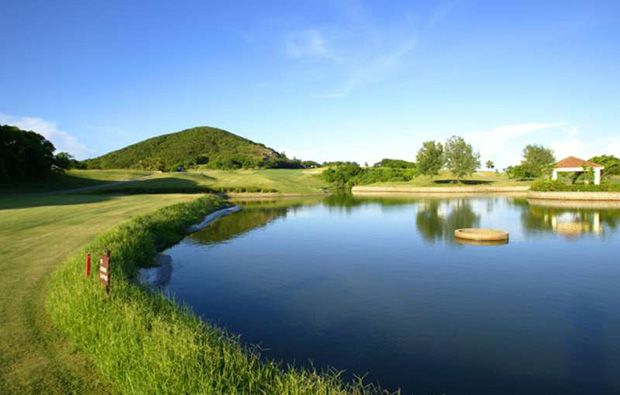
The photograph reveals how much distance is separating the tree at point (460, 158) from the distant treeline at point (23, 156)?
7257cm

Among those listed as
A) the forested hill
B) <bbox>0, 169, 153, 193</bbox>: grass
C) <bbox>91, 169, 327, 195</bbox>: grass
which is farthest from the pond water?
the forested hill

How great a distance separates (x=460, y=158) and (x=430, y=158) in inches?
242

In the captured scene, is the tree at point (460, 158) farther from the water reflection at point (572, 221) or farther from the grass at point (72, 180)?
the grass at point (72, 180)

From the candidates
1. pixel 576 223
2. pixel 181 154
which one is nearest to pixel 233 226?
pixel 576 223

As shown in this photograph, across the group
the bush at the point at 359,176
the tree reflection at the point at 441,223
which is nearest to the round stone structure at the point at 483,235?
the tree reflection at the point at 441,223

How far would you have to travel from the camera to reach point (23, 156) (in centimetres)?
4819

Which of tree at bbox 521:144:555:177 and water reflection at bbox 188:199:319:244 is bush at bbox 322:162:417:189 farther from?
water reflection at bbox 188:199:319:244

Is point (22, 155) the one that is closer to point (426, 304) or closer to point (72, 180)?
point (72, 180)

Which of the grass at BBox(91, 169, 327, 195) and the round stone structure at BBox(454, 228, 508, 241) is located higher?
the grass at BBox(91, 169, 327, 195)

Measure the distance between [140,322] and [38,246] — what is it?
35.8 feet

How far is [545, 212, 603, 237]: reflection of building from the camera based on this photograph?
85.7ft

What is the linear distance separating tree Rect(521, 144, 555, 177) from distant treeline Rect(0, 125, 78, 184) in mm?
89914

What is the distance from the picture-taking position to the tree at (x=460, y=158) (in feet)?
268

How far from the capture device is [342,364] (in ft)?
26.8
